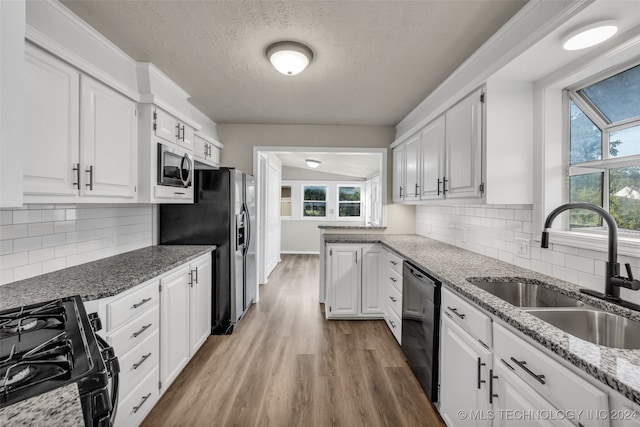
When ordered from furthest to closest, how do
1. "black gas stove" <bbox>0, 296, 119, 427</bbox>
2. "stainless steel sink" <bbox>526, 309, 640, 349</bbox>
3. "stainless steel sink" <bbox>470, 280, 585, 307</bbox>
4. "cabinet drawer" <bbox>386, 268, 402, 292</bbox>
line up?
"cabinet drawer" <bbox>386, 268, 402, 292</bbox>, "stainless steel sink" <bbox>470, 280, 585, 307</bbox>, "stainless steel sink" <bbox>526, 309, 640, 349</bbox>, "black gas stove" <bbox>0, 296, 119, 427</bbox>

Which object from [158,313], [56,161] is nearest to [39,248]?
[56,161]

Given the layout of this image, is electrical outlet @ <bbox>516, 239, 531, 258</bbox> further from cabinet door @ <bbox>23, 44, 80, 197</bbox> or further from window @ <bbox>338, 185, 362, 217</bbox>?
window @ <bbox>338, 185, 362, 217</bbox>

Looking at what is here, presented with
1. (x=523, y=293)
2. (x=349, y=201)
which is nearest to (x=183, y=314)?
(x=523, y=293)

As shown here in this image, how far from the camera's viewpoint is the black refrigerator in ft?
9.41

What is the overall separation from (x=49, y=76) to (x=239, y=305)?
2438mm

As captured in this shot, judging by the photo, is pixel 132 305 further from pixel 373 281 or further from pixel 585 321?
pixel 373 281

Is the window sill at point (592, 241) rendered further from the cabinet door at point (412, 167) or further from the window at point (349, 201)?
the window at point (349, 201)

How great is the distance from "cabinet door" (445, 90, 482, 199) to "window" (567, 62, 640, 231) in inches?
19.9

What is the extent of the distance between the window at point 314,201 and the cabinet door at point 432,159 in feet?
16.6

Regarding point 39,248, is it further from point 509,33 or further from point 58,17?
point 509,33

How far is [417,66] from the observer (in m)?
2.27

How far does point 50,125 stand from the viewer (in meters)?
1.46

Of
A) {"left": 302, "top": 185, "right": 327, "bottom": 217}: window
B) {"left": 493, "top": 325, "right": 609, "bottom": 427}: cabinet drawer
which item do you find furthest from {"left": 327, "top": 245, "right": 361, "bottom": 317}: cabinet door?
{"left": 302, "top": 185, "right": 327, "bottom": 217}: window

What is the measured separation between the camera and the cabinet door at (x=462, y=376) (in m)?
1.30
